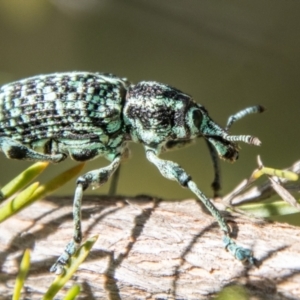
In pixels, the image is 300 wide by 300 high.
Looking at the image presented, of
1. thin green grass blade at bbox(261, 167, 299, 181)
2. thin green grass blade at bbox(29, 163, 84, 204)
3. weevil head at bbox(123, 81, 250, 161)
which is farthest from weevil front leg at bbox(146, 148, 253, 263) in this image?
thin green grass blade at bbox(29, 163, 84, 204)

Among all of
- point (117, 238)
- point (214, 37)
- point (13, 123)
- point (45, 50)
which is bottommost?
point (117, 238)

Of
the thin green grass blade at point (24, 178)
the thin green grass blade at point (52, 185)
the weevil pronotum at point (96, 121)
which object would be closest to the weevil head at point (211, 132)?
the weevil pronotum at point (96, 121)

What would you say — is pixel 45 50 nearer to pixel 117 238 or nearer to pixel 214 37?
pixel 214 37

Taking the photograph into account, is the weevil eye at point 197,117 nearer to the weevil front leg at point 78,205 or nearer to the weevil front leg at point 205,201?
the weevil front leg at point 205,201

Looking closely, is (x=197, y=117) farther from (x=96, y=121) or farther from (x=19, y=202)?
(x=19, y=202)

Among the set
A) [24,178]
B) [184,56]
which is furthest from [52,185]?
[184,56]

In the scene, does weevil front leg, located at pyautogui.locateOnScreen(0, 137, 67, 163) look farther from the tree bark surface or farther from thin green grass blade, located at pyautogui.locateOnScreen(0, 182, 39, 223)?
thin green grass blade, located at pyautogui.locateOnScreen(0, 182, 39, 223)

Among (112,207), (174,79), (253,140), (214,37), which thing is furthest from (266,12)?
(112,207)
